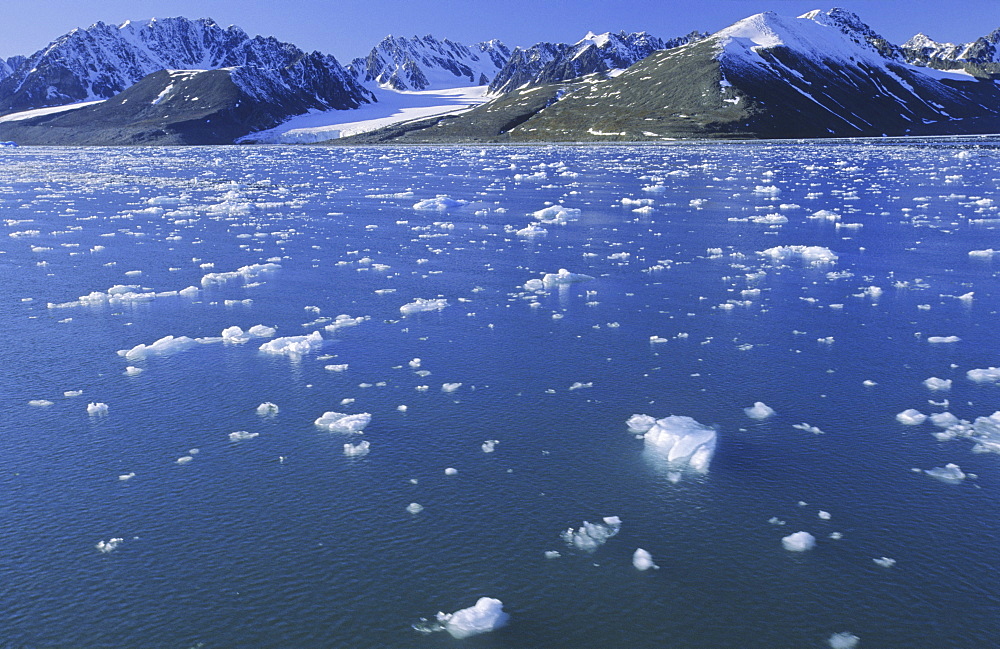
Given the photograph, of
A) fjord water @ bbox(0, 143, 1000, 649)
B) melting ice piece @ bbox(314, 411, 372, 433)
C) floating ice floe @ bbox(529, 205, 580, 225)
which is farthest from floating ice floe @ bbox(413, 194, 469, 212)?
melting ice piece @ bbox(314, 411, 372, 433)

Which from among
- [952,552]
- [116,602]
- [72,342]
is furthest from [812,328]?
[72,342]

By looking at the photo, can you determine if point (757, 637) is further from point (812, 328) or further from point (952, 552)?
point (812, 328)

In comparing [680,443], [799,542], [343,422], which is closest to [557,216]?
[343,422]

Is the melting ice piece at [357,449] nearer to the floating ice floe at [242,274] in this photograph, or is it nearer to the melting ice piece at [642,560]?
the melting ice piece at [642,560]

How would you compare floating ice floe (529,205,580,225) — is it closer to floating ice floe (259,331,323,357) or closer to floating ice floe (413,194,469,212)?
floating ice floe (413,194,469,212)

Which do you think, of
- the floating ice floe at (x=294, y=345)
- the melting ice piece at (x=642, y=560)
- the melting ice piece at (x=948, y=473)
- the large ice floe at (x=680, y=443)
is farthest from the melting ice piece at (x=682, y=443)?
the floating ice floe at (x=294, y=345)

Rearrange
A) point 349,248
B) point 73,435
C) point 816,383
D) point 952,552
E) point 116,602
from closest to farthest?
1. point 116,602
2. point 952,552
3. point 73,435
4. point 816,383
5. point 349,248
